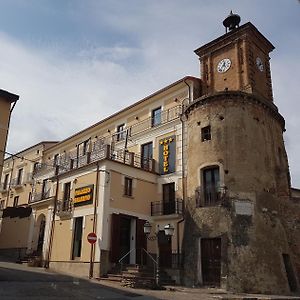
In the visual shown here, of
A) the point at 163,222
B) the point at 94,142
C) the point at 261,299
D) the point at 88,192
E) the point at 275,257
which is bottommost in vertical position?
the point at 261,299

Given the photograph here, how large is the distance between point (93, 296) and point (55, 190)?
1297cm

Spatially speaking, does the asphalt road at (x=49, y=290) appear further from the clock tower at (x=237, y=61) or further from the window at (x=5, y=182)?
the window at (x=5, y=182)

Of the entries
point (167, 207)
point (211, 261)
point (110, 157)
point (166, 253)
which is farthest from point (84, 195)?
point (211, 261)

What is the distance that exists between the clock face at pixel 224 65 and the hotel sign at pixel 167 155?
18.0ft

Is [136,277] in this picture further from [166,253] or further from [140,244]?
[166,253]

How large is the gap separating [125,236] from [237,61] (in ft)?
42.9

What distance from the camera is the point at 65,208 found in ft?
78.4

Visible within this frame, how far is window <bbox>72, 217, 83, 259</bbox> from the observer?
21.9m

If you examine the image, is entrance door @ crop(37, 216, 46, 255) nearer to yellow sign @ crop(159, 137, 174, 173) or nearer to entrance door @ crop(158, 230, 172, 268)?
entrance door @ crop(158, 230, 172, 268)

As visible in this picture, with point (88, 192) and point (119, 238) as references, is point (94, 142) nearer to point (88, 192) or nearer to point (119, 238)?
point (88, 192)

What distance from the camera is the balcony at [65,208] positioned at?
23172 mm

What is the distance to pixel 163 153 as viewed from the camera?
2491cm

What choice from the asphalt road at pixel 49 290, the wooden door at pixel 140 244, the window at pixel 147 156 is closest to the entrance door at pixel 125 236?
the wooden door at pixel 140 244

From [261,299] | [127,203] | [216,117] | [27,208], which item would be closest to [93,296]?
[261,299]
